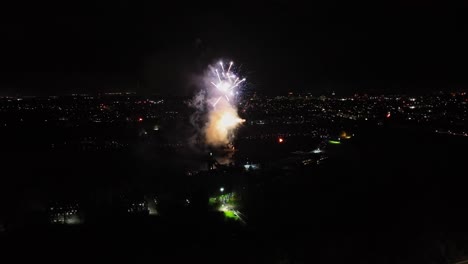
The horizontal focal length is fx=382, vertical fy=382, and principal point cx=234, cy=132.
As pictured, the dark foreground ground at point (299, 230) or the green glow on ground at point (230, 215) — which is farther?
the green glow on ground at point (230, 215)

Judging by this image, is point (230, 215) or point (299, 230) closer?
point (299, 230)

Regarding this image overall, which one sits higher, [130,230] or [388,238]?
[130,230]

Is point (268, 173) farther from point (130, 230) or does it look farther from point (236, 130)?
point (236, 130)

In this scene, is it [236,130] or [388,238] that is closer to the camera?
[388,238]

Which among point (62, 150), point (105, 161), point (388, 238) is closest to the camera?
point (388, 238)

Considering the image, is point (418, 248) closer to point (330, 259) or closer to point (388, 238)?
point (388, 238)

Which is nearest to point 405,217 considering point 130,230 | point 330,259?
point 330,259

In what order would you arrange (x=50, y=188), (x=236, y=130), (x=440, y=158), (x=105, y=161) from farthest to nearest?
(x=236, y=130)
(x=105, y=161)
(x=440, y=158)
(x=50, y=188)

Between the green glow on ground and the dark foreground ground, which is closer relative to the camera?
the dark foreground ground

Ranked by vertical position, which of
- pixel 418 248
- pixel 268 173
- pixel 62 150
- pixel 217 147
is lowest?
pixel 418 248

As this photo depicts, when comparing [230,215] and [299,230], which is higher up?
[230,215]
